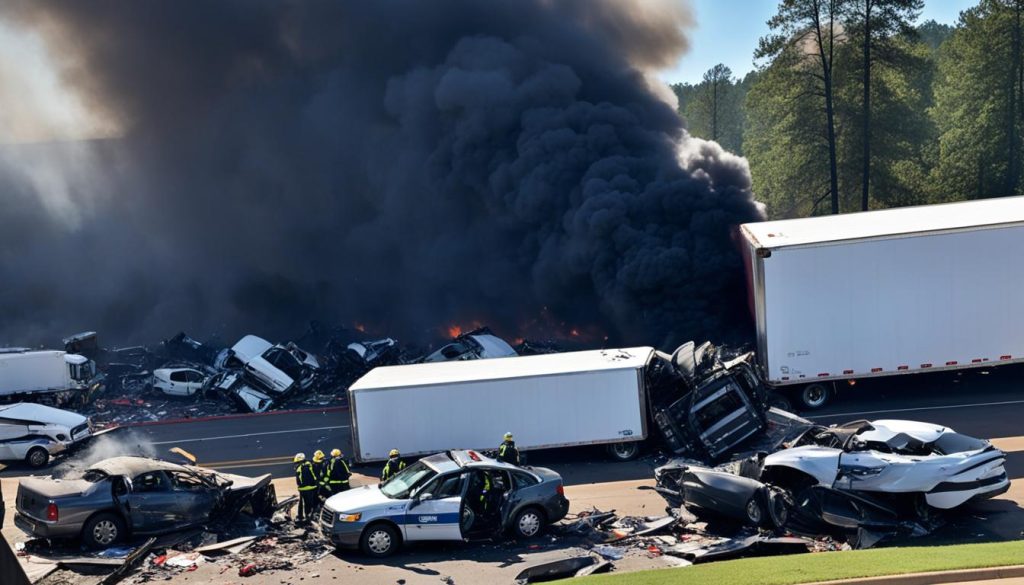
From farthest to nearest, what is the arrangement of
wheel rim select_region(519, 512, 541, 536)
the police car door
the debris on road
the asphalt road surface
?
1. the asphalt road surface
2. wheel rim select_region(519, 512, 541, 536)
3. the police car door
4. the debris on road

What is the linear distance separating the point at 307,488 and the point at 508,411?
16.0 feet

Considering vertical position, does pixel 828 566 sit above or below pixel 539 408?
below

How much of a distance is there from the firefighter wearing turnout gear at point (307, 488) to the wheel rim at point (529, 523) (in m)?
3.26

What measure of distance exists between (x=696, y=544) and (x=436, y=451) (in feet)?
22.9

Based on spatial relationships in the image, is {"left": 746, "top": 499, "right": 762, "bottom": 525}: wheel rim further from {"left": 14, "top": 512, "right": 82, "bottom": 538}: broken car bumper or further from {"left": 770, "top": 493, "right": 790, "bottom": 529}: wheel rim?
{"left": 14, "top": 512, "right": 82, "bottom": 538}: broken car bumper

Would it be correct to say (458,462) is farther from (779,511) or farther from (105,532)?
(105,532)

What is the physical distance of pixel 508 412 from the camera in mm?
18297

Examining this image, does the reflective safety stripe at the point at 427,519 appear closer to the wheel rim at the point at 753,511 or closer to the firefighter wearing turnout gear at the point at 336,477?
the firefighter wearing turnout gear at the point at 336,477

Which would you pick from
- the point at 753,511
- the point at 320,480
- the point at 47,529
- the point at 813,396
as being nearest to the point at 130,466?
the point at 47,529

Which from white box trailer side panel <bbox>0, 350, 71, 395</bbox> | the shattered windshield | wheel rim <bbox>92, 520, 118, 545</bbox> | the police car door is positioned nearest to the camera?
the police car door

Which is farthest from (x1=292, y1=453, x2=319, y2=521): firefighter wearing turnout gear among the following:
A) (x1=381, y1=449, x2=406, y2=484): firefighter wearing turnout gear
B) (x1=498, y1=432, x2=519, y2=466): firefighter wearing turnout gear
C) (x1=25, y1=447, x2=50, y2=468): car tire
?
(x1=25, y1=447, x2=50, y2=468): car tire

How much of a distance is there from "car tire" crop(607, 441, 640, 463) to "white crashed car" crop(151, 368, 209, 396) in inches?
570

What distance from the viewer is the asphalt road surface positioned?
61.2 feet

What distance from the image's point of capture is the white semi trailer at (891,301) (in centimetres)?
2038
